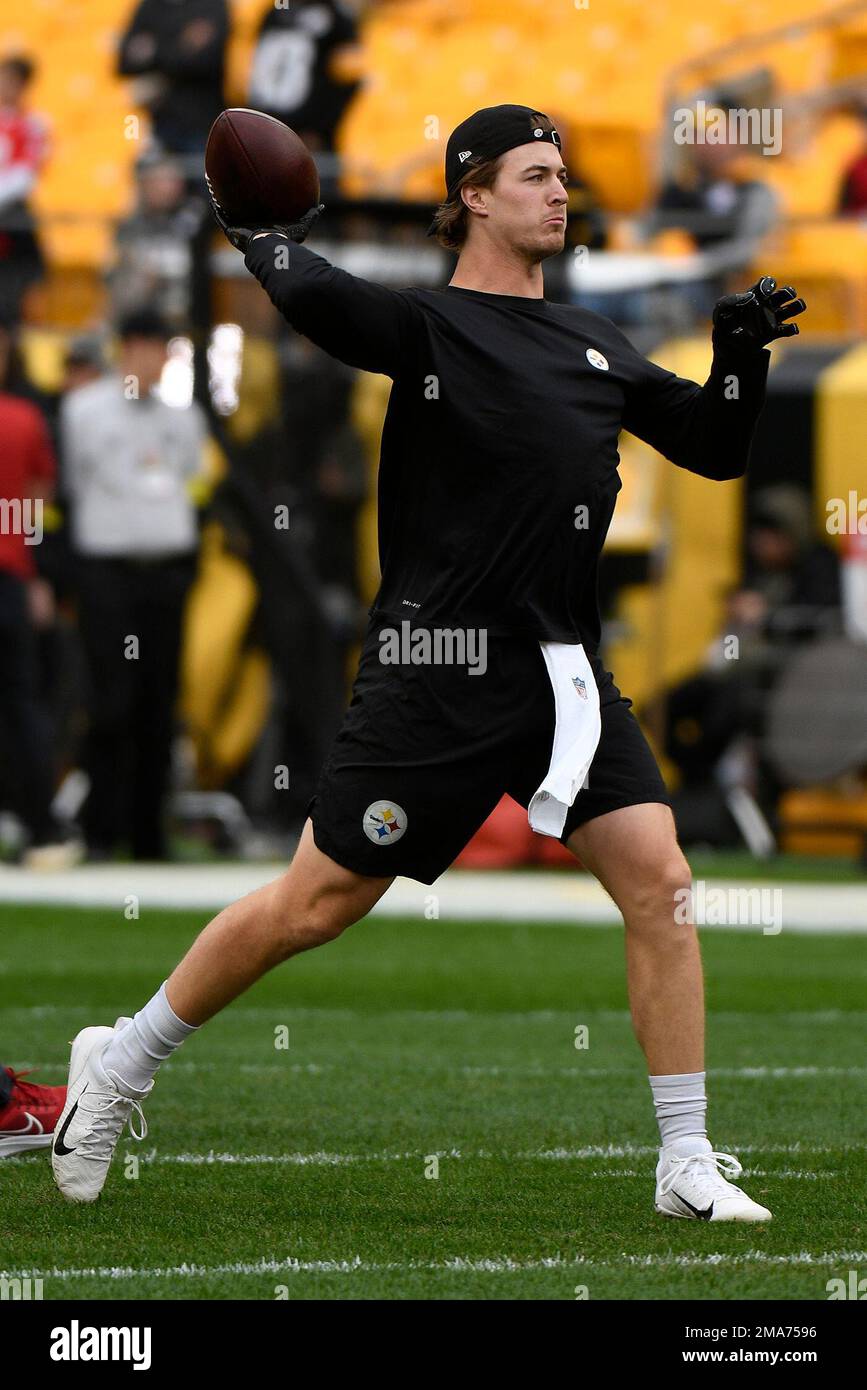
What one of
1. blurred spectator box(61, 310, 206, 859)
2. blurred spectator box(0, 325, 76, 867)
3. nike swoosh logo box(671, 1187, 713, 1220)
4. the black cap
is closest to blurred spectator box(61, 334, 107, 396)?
blurred spectator box(61, 310, 206, 859)

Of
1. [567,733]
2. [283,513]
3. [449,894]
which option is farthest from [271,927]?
[283,513]

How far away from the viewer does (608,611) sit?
44.6 ft

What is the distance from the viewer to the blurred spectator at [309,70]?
45.8 feet

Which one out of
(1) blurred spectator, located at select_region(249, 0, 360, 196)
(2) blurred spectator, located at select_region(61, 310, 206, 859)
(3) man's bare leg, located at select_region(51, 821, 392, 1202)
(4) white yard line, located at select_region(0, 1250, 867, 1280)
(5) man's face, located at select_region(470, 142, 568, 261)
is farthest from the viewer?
(1) blurred spectator, located at select_region(249, 0, 360, 196)

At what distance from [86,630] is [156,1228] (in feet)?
26.1

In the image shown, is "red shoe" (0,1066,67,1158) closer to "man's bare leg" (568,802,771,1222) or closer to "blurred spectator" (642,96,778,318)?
"man's bare leg" (568,802,771,1222)

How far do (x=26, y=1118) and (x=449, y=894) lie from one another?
19.2 ft

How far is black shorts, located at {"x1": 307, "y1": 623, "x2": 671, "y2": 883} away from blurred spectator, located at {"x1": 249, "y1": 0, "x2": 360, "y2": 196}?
31.4ft

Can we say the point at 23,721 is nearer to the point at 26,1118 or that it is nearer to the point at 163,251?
the point at 163,251

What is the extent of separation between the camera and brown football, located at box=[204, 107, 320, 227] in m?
4.87

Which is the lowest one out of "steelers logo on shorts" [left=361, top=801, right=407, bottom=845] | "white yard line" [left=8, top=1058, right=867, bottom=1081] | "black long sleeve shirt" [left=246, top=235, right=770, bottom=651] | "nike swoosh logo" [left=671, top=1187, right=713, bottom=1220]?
"nike swoosh logo" [left=671, top=1187, right=713, bottom=1220]

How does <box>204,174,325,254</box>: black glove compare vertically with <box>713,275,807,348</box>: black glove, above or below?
above

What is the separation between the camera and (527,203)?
4816 millimetres
